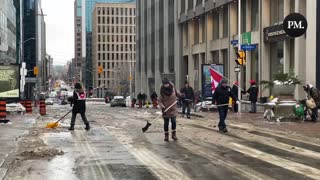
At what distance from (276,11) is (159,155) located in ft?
81.2

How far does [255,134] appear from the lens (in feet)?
56.4

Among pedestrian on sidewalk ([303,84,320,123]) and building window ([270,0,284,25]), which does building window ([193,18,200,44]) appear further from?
pedestrian on sidewalk ([303,84,320,123])

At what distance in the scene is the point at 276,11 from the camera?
1377 inches

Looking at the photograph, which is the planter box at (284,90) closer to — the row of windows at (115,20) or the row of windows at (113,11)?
the row of windows at (113,11)

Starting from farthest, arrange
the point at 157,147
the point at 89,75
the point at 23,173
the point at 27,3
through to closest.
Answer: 1. the point at 89,75
2. the point at 27,3
3. the point at 157,147
4. the point at 23,173

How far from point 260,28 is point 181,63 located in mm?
23088

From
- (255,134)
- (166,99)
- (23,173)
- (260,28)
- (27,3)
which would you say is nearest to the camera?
(23,173)

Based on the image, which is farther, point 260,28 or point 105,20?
point 105,20

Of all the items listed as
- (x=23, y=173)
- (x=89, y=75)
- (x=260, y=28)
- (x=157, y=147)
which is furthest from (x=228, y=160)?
(x=89, y=75)

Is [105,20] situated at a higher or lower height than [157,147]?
higher

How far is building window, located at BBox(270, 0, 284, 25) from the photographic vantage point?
112 ft

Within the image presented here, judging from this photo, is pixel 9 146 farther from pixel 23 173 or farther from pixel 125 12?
pixel 125 12

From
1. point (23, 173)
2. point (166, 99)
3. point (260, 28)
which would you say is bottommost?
point (23, 173)

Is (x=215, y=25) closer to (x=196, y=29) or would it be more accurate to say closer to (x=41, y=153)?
(x=196, y=29)
